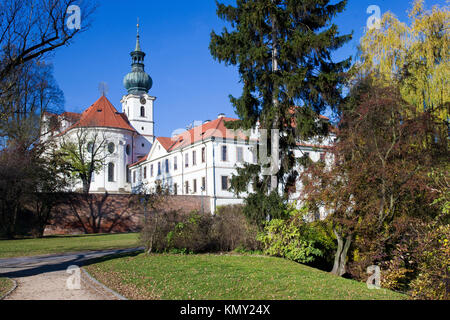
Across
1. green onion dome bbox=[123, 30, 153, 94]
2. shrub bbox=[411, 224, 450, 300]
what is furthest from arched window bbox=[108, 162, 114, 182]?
shrub bbox=[411, 224, 450, 300]

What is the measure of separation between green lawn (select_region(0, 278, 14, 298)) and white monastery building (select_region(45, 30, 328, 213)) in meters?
24.0

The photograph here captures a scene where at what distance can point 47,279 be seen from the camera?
10773 mm

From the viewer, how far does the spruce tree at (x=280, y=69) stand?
647 inches

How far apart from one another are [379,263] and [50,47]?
40.5ft

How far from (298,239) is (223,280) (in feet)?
17.7

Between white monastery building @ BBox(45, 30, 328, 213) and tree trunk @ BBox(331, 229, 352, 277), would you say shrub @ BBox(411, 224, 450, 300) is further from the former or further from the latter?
white monastery building @ BBox(45, 30, 328, 213)

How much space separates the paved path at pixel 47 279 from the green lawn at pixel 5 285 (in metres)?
0.18

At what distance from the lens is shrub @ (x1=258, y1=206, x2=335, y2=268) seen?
47.0 feet

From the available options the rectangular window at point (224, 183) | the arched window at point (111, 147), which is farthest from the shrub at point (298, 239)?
the arched window at point (111, 147)

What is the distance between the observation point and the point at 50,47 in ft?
40.1

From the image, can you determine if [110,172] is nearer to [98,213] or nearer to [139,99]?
[139,99]

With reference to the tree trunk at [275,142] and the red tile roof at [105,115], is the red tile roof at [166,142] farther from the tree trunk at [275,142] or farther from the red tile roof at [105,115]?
the tree trunk at [275,142]

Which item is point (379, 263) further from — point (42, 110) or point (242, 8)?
point (42, 110)

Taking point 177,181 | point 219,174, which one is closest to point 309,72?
point 219,174
